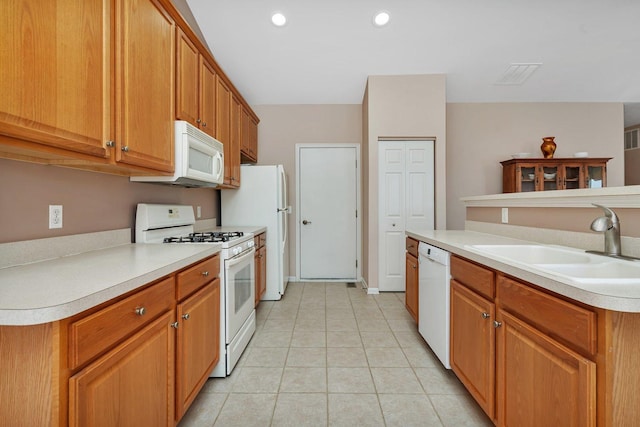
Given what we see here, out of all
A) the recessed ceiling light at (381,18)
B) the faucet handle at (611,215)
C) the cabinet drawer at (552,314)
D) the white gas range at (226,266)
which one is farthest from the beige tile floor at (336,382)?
the recessed ceiling light at (381,18)

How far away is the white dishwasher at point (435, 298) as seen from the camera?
1834 millimetres

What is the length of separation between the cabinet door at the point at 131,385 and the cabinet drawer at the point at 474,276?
147 centimetres

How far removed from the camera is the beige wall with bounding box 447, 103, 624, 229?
4395 mm

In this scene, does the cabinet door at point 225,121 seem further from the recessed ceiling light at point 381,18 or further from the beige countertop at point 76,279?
the recessed ceiling light at point 381,18

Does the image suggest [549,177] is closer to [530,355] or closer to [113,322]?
[530,355]

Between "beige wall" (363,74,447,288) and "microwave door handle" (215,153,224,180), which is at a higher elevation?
"beige wall" (363,74,447,288)

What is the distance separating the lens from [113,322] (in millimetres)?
934

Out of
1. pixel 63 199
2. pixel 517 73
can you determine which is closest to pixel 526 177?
pixel 517 73

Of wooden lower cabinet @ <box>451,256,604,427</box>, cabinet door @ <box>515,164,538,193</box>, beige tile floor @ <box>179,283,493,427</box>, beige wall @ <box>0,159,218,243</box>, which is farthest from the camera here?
cabinet door @ <box>515,164,538,193</box>

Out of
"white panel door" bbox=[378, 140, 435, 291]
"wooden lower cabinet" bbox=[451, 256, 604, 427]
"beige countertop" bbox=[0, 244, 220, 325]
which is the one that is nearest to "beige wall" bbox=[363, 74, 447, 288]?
"white panel door" bbox=[378, 140, 435, 291]

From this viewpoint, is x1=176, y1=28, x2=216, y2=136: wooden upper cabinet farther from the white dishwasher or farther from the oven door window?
the white dishwasher

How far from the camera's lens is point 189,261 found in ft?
4.75

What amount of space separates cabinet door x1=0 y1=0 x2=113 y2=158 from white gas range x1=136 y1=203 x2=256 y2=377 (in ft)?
2.66

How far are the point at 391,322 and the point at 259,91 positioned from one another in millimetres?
3385
